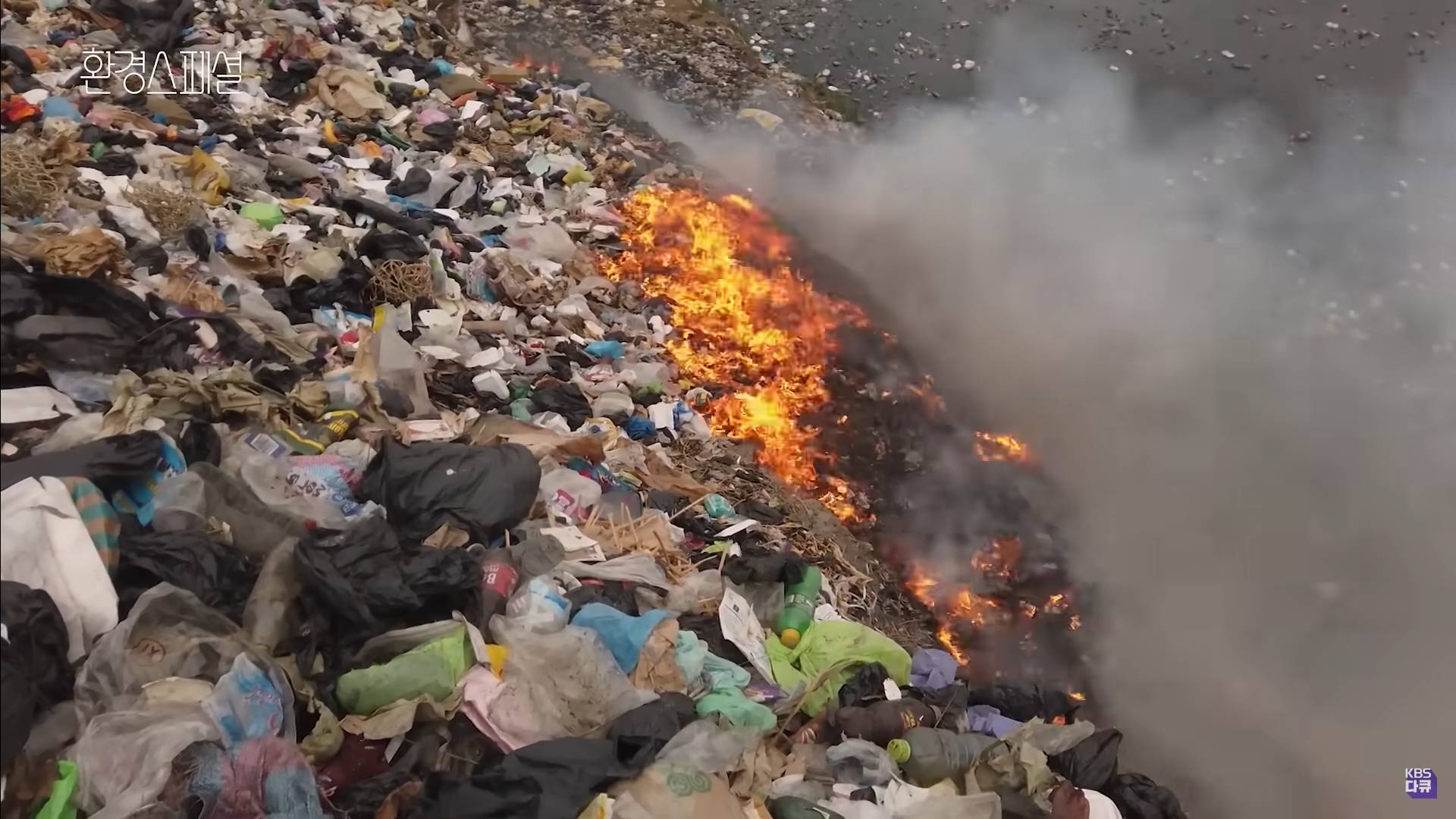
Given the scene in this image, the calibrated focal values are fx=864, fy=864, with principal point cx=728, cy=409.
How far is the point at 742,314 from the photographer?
596 cm

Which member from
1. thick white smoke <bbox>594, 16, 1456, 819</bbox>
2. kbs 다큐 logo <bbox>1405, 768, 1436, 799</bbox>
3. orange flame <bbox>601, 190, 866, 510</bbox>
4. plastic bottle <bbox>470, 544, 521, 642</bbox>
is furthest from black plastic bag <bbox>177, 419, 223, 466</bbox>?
kbs 다큐 logo <bbox>1405, 768, 1436, 799</bbox>

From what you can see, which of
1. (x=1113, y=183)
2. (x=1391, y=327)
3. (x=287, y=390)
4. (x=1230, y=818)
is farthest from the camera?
(x=1113, y=183)

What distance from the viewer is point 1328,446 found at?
Result: 530 centimetres

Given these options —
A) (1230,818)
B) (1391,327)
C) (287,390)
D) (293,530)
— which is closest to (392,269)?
(287,390)

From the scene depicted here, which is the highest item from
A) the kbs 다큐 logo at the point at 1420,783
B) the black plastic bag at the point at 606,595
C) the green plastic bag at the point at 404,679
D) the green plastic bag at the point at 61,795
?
the kbs 다큐 logo at the point at 1420,783

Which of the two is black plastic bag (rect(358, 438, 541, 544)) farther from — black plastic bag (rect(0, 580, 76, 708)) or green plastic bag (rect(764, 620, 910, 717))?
green plastic bag (rect(764, 620, 910, 717))

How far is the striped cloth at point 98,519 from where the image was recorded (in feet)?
8.05

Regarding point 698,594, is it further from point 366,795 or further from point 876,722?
point 366,795

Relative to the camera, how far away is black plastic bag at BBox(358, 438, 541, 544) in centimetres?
310

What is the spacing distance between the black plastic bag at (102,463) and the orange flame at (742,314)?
9.93ft

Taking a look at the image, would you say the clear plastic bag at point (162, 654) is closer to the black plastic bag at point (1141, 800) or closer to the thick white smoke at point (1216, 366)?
the black plastic bag at point (1141, 800)

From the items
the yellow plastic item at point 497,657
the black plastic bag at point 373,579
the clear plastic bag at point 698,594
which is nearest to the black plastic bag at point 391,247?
the black plastic bag at point 373,579

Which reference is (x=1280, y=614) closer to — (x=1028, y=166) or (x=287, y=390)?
(x=1028, y=166)

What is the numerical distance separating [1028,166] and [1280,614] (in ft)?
13.5
